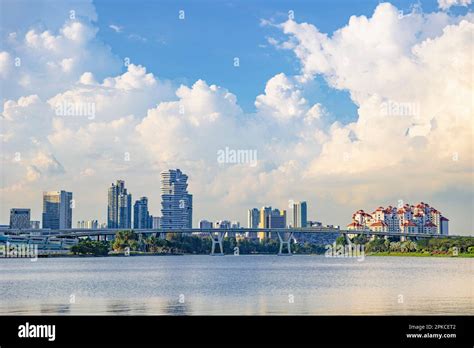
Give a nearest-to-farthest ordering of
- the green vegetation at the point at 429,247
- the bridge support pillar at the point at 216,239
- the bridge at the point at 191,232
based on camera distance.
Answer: the green vegetation at the point at 429,247 → the bridge at the point at 191,232 → the bridge support pillar at the point at 216,239

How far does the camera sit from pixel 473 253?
125 meters

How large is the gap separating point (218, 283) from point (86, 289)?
33.8 ft

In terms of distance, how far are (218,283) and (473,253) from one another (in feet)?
271

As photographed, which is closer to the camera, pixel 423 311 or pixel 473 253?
pixel 423 311

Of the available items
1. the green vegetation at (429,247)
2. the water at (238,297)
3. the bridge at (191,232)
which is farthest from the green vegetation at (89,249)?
the water at (238,297)

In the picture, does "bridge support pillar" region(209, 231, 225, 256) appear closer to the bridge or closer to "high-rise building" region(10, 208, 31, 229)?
the bridge

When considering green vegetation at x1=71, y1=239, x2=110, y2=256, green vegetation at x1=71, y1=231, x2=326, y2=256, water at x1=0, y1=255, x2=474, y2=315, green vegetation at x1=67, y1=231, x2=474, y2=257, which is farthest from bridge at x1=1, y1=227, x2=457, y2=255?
water at x1=0, y1=255, x2=474, y2=315

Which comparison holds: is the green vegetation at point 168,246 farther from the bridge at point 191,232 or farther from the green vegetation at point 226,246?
the bridge at point 191,232

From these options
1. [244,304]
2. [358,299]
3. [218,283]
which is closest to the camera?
[244,304]

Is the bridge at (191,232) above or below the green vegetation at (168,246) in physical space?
above

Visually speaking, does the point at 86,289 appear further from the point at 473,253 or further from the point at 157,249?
the point at 157,249
